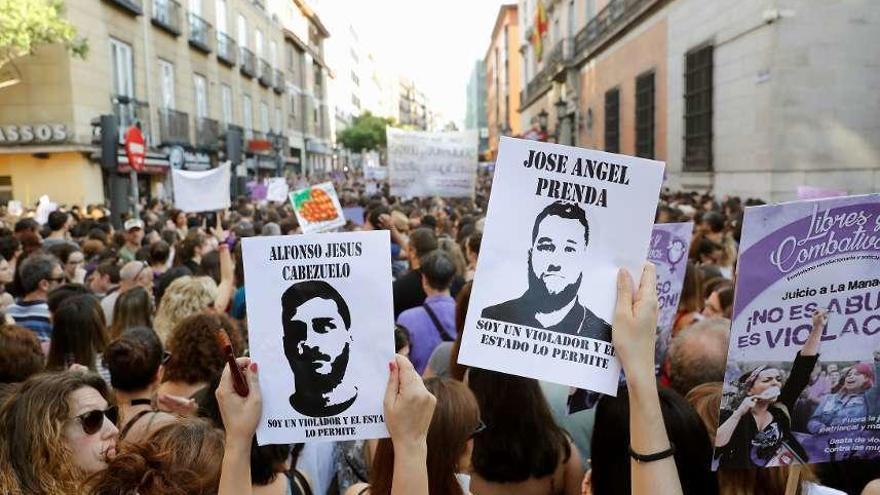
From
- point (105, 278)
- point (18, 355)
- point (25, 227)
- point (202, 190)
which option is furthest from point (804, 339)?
point (202, 190)

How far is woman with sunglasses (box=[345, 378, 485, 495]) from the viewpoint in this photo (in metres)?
2.35

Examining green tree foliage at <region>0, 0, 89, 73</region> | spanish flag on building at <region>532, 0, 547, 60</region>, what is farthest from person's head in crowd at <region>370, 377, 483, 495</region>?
spanish flag on building at <region>532, 0, 547, 60</region>

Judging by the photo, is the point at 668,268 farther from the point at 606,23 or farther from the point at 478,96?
the point at 478,96

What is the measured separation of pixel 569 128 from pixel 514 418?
36.5 metres

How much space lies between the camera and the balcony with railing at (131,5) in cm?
2040

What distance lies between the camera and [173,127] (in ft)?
82.0

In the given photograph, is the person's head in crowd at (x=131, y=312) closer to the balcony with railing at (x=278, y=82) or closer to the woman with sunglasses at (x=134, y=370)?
the woman with sunglasses at (x=134, y=370)

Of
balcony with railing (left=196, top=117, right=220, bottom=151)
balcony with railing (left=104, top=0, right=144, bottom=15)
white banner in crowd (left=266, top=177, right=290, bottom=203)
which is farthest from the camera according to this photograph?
balcony with railing (left=196, top=117, right=220, bottom=151)

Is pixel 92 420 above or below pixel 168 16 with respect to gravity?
below

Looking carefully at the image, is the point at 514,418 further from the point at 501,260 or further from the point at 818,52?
the point at 818,52

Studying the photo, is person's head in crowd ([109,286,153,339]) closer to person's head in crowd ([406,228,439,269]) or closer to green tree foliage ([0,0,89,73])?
person's head in crowd ([406,228,439,269])

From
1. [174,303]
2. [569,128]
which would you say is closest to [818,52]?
[174,303]

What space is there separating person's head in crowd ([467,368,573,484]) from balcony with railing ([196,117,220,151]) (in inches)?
1031

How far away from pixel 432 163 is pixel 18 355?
10161 millimetres
